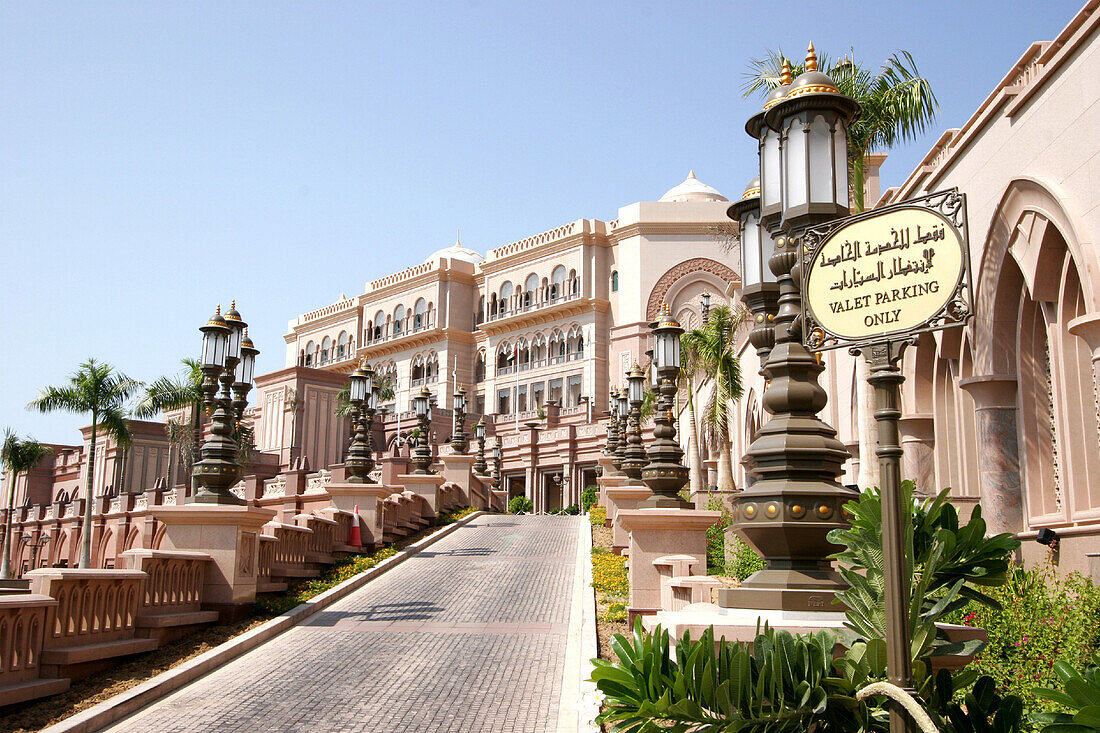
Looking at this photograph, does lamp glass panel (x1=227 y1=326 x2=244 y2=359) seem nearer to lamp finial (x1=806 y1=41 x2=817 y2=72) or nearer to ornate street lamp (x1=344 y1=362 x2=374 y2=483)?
ornate street lamp (x1=344 y1=362 x2=374 y2=483)

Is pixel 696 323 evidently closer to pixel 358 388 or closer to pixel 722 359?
pixel 722 359

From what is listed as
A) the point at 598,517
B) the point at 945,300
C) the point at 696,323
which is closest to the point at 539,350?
the point at 696,323

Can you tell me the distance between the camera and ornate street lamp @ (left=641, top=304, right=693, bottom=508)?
43.8ft

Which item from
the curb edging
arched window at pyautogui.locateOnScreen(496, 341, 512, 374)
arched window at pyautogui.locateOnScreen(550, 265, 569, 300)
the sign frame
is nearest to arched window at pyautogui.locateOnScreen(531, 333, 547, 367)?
arched window at pyautogui.locateOnScreen(496, 341, 512, 374)

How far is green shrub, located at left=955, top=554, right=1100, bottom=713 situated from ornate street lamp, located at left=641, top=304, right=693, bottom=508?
14.2 ft

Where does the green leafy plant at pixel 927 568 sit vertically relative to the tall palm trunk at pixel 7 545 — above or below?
above

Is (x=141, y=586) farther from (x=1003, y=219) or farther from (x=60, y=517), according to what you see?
(x=60, y=517)

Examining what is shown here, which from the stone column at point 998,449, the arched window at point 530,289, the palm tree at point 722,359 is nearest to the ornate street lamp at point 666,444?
the stone column at point 998,449

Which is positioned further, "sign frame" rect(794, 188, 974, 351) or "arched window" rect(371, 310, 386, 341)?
"arched window" rect(371, 310, 386, 341)

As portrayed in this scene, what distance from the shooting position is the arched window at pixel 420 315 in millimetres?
80562

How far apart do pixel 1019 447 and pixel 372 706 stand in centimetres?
1162

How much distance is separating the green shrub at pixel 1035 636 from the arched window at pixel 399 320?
75.2 metres

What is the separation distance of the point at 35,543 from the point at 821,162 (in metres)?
60.4

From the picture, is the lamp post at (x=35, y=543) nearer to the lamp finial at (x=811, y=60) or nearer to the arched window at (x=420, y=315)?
the arched window at (x=420, y=315)
